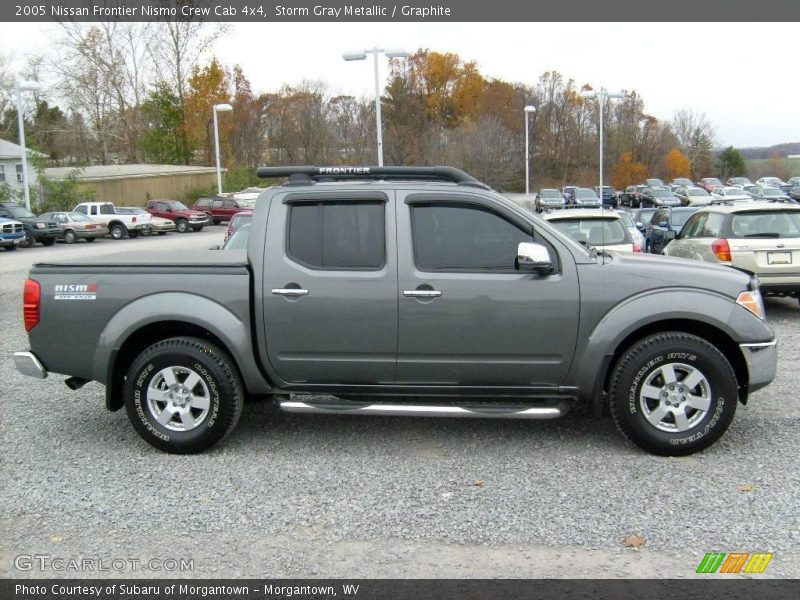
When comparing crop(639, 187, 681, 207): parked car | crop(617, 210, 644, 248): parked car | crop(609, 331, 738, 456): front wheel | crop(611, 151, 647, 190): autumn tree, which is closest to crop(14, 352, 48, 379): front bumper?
crop(609, 331, 738, 456): front wheel

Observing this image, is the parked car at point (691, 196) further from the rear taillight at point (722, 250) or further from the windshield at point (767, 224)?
the rear taillight at point (722, 250)

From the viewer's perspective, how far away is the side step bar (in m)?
5.12

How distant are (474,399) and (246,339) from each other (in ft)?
5.56

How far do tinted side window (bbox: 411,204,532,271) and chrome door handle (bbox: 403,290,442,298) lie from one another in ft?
0.59

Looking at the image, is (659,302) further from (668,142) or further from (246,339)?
(668,142)

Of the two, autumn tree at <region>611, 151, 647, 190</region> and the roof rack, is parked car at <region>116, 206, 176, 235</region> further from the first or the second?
autumn tree at <region>611, 151, 647, 190</region>

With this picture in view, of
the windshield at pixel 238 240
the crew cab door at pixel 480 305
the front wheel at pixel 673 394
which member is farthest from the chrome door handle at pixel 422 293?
the windshield at pixel 238 240

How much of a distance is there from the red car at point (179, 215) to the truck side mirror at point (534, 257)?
39264 mm

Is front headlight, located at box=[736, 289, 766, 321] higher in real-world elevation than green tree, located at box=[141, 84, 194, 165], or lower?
lower

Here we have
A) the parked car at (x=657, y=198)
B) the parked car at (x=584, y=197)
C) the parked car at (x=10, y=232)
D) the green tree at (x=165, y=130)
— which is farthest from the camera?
the green tree at (x=165, y=130)

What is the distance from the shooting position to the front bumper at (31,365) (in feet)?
18.1

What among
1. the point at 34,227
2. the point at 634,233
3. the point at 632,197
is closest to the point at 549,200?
the point at 632,197

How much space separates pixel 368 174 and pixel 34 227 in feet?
101

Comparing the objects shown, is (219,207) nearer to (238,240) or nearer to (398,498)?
(238,240)
